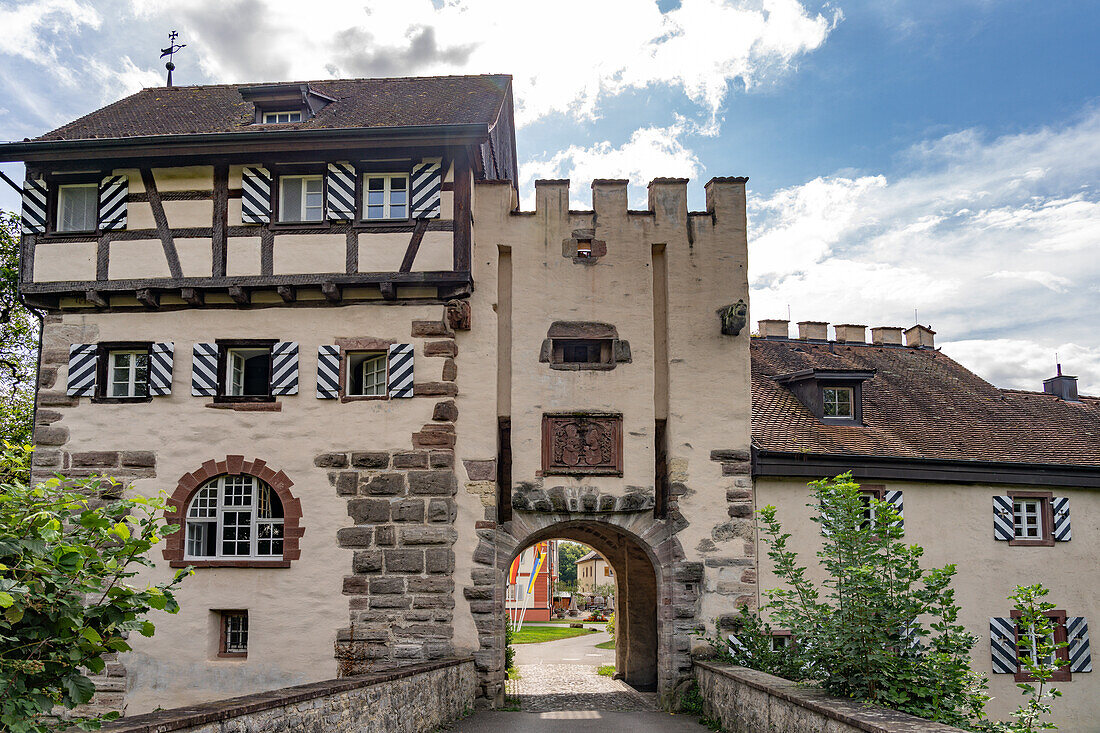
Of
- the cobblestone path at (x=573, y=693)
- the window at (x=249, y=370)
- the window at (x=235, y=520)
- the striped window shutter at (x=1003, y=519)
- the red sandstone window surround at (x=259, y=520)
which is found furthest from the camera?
the striped window shutter at (x=1003, y=519)

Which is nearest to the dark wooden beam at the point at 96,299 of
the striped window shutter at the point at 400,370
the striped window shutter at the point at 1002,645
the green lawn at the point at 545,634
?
the striped window shutter at the point at 400,370

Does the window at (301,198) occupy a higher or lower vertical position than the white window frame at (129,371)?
higher

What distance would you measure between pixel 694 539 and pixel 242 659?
646cm

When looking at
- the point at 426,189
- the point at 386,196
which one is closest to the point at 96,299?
the point at 386,196

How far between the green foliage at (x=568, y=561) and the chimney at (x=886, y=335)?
214 feet

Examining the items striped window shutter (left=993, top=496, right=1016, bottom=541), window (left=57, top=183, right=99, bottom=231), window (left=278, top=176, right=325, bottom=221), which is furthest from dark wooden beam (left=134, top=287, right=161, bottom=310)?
Answer: striped window shutter (left=993, top=496, right=1016, bottom=541)

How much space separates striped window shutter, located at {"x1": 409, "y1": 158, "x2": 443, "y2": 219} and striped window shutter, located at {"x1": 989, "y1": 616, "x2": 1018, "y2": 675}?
10743 millimetres

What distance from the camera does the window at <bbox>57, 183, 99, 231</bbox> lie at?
1360cm

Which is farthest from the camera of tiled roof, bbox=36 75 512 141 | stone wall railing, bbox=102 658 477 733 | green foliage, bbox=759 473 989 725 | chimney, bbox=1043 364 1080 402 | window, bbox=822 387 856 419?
chimney, bbox=1043 364 1080 402

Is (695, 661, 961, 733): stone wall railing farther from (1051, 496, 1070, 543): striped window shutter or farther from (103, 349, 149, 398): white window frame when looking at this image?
(103, 349, 149, 398): white window frame

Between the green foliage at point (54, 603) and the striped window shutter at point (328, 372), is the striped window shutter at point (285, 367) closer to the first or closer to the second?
the striped window shutter at point (328, 372)

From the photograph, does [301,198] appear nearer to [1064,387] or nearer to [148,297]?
[148,297]

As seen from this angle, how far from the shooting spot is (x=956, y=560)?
14641 millimetres

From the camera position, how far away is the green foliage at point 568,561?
86438mm
